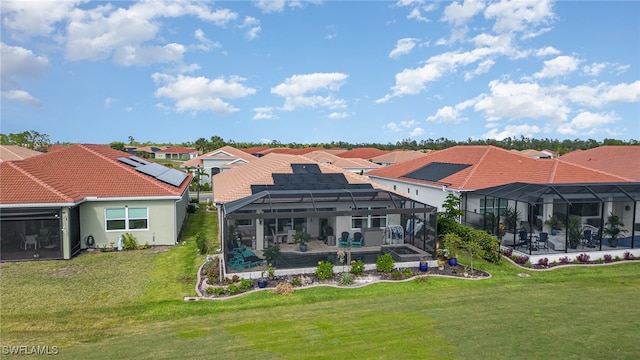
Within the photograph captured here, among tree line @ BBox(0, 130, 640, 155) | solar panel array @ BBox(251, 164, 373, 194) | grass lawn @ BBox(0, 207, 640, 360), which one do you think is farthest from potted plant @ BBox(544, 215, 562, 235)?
tree line @ BBox(0, 130, 640, 155)

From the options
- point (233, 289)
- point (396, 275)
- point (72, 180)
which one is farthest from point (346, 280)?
point (72, 180)

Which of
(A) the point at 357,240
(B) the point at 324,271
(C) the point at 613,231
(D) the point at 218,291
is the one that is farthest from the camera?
(C) the point at 613,231

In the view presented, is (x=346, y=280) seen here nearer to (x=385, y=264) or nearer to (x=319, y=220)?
(x=385, y=264)

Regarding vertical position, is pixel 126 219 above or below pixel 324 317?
above

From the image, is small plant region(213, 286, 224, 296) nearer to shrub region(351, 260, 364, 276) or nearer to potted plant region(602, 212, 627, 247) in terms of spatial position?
shrub region(351, 260, 364, 276)

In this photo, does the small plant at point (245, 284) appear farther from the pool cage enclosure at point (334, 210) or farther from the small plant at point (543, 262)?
the small plant at point (543, 262)

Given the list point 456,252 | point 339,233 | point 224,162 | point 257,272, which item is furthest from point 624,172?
point 224,162
